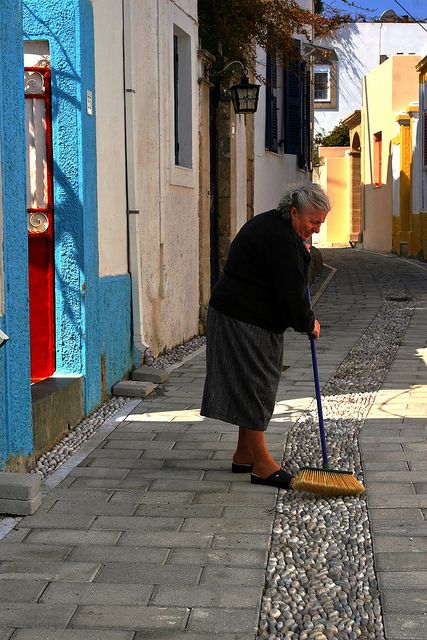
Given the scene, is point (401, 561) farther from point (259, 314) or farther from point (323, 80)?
point (323, 80)

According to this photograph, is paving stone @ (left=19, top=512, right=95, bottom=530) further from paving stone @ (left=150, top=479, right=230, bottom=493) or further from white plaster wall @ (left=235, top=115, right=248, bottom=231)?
white plaster wall @ (left=235, top=115, right=248, bottom=231)

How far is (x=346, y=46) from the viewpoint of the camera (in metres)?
39.8

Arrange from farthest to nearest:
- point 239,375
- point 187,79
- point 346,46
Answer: point 346,46 → point 187,79 → point 239,375

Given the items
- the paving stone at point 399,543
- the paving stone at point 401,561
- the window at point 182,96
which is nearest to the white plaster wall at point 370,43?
the window at point 182,96

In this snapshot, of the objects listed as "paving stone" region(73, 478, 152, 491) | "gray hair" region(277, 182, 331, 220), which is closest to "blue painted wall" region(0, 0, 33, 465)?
"paving stone" region(73, 478, 152, 491)

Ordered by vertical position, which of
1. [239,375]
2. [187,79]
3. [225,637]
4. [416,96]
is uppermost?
[416,96]

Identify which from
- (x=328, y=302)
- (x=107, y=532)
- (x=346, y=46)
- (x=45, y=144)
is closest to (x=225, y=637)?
(x=107, y=532)

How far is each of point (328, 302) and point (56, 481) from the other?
9.99m

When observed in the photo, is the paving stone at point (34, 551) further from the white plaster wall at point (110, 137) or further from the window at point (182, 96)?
the window at point (182, 96)

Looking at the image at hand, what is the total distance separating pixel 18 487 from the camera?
4879 millimetres

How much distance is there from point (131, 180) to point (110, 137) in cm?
58

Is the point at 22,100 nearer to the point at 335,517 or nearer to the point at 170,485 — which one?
the point at 170,485

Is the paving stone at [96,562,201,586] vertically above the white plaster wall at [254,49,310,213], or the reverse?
the white plaster wall at [254,49,310,213]

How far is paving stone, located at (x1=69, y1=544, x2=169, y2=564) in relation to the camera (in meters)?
4.26
